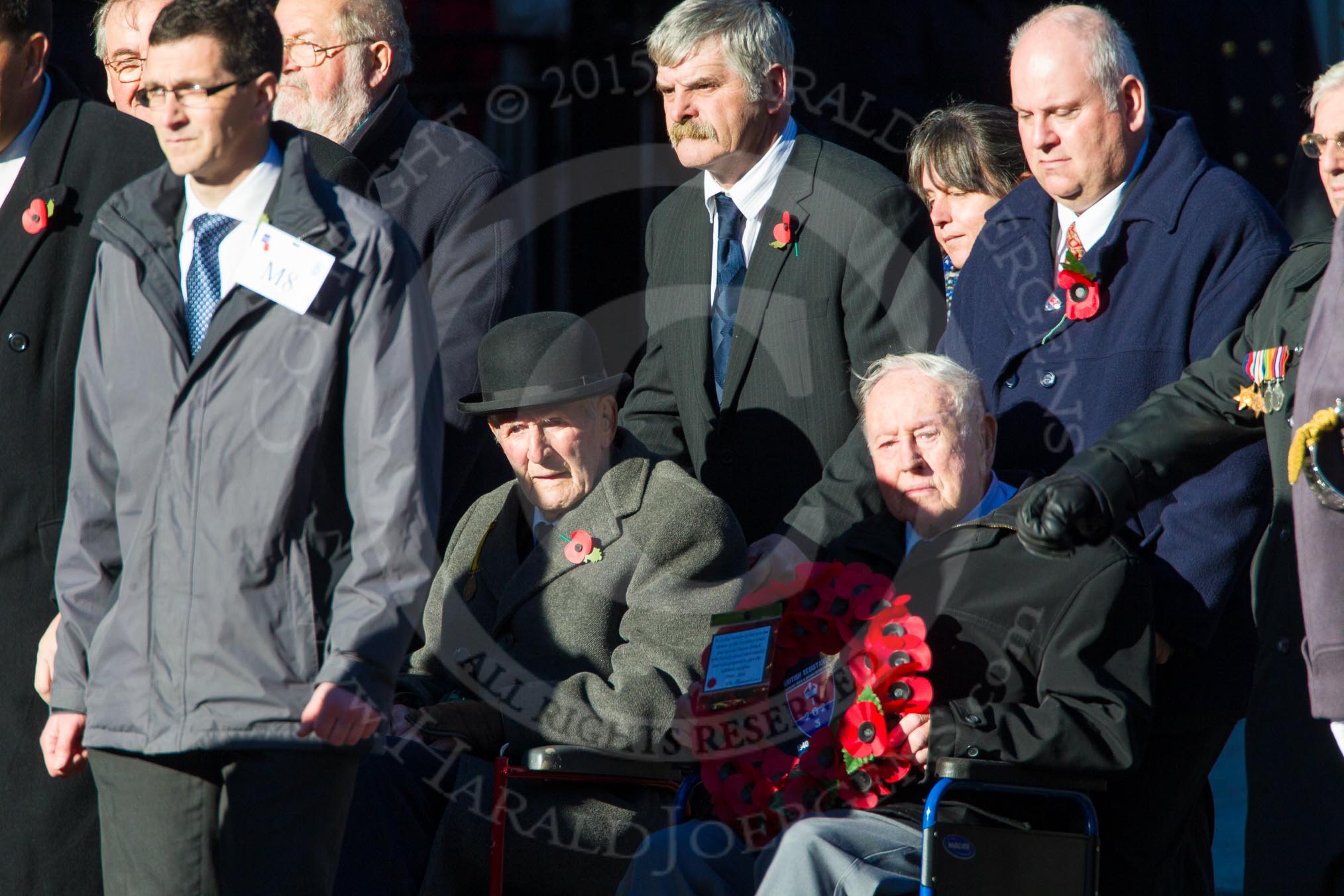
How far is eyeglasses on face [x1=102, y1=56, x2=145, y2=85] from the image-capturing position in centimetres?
397

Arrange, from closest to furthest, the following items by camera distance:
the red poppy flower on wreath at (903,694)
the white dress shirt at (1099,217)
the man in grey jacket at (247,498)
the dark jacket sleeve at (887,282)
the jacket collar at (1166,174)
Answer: the man in grey jacket at (247,498) < the red poppy flower on wreath at (903,694) < the jacket collar at (1166,174) < the white dress shirt at (1099,217) < the dark jacket sleeve at (887,282)

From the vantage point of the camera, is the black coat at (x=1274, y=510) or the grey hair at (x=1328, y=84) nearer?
the black coat at (x=1274, y=510)

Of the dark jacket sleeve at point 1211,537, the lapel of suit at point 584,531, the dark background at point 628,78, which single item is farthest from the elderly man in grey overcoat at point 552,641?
the dark background at point 628,78

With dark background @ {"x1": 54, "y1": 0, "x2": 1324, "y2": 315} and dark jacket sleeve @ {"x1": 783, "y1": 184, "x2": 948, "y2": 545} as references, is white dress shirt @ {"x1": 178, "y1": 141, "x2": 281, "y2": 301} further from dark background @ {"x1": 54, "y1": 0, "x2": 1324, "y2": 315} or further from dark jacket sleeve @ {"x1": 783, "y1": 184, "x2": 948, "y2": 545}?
dark background @ {"x1": 54, "y1": 0, "x2": 1324, "y2": 315}

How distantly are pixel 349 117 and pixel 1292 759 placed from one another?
2.35 meters

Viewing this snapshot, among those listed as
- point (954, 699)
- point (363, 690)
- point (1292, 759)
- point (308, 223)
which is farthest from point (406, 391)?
point (1292, 759)

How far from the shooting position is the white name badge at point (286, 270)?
7.31 ft

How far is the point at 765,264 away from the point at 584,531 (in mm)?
743

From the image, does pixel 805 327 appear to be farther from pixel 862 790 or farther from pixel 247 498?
pixel 247 498

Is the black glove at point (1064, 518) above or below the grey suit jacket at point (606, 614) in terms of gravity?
above

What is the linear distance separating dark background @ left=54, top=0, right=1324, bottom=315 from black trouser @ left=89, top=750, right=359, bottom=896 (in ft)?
11.7

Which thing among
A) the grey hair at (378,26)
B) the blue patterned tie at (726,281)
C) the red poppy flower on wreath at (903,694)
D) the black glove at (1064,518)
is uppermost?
the grey hair at (378,26)

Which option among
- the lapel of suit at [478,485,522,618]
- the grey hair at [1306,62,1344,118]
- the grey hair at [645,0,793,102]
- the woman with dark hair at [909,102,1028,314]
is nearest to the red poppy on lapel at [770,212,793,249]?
the grey hair at [645,0,793,102]

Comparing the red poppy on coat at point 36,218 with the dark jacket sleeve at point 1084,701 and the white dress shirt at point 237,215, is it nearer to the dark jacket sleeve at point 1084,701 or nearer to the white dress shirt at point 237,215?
the white dress shirt at point 237,215
